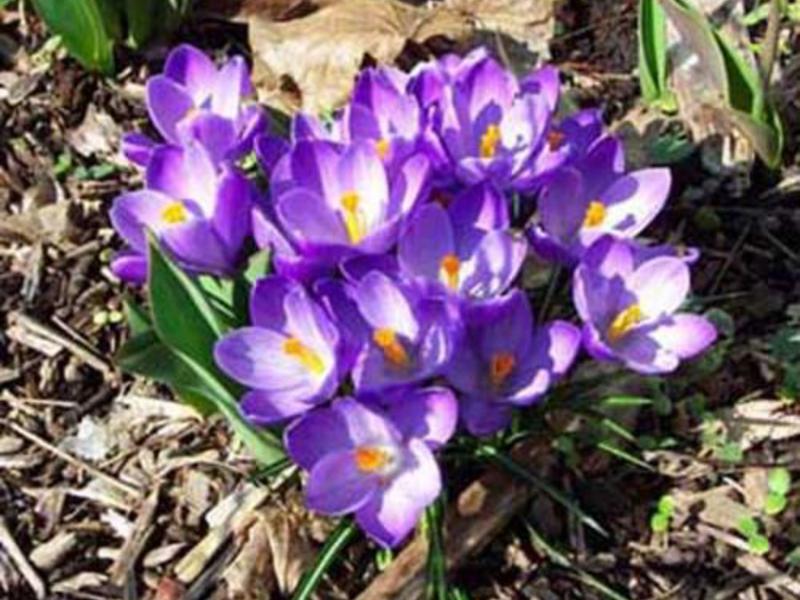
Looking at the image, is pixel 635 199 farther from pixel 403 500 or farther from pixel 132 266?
pixel 132 266

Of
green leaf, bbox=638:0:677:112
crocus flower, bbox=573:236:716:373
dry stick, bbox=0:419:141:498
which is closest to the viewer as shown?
crocus flower, bbox=573:236:716:373

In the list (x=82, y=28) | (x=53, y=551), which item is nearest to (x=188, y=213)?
(x=53, y=551)

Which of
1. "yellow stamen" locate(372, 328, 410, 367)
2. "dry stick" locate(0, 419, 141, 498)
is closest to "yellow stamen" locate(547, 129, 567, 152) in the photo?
"yellow stamen" locate(372, 328, 410, 367)

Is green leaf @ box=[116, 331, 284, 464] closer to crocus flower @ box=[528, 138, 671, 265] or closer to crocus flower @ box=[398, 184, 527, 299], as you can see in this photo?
crocus flower @ box=[398, 184, 527, 299]

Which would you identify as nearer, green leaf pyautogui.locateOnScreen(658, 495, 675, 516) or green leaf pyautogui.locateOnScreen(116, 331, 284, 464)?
green leaf pyautogui.locateOnScreen(116, 331, 284, 464)

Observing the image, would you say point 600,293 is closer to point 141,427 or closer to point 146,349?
point 146,349

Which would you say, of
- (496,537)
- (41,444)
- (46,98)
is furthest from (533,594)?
(46,98)

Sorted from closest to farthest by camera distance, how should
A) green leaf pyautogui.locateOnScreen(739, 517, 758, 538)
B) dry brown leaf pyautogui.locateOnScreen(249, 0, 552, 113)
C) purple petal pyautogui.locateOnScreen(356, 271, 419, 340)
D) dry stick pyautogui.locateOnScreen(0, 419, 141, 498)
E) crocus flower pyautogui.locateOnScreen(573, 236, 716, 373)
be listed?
purple petal pyautogui.locateOnScreen(356, 271, 419, 340) < crocus flower pyautogui.locateOnScreen(573, 236, 716, 373) < green leaf pyautogui.locateOnScreen(739, 517, 758, 538) < dry stick pyautogui.locateOnScreen(0, 419, 141, 498) < dry brown leaf pyautogui.locateOnScreen(249, 0, 552, 113)

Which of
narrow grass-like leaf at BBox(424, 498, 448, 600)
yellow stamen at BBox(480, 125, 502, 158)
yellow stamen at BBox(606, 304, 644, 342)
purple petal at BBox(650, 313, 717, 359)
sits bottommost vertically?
narrow grass-like leaf at BBox(424, 498, 448, 600)
